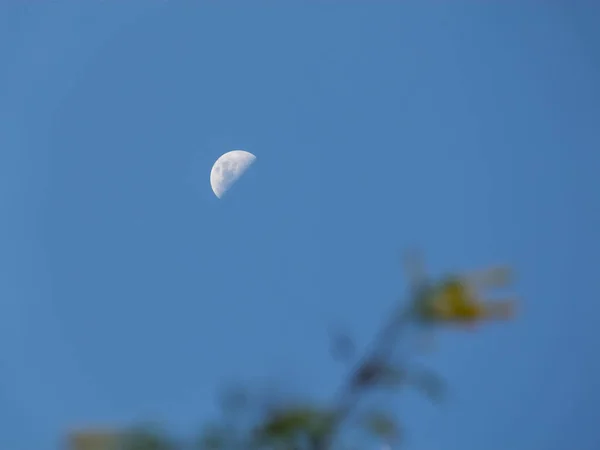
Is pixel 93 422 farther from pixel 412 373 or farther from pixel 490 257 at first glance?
pixel 490 257

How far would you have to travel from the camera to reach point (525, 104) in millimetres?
1923

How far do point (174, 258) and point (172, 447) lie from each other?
527 mm

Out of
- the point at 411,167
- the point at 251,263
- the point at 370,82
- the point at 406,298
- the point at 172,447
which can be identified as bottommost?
the point at 172,447

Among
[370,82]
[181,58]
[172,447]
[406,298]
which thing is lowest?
[172,447]

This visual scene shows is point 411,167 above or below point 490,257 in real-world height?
above

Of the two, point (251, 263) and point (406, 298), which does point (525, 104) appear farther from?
point (251, 263)

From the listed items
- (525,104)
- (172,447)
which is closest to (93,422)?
(172,447)

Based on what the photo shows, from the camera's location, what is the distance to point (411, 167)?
6.31 ft

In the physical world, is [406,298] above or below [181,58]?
below

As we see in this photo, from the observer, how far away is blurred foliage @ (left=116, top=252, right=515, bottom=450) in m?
1.83

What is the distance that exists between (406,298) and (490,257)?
0.89 feet

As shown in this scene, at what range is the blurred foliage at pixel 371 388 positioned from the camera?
1.83 m

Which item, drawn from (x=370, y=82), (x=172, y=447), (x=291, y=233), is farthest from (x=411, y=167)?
(x=172, y=447)

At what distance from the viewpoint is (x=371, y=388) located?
1.87 meters
